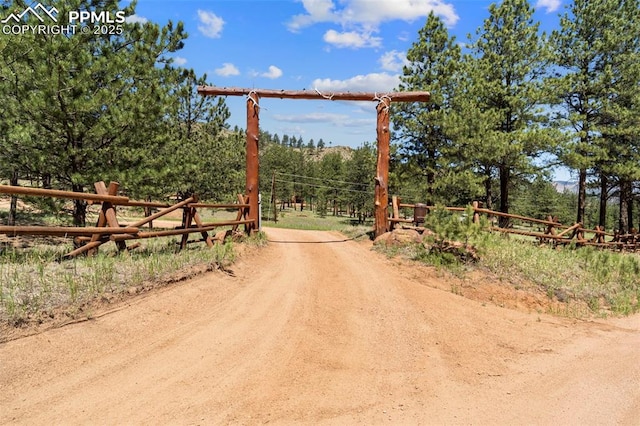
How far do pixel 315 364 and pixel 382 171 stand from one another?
8.71m

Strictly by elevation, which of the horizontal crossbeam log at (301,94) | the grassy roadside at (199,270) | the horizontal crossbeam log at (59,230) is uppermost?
the horizontal crossbeam log at (301,94)

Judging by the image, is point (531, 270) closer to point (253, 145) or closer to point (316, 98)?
point (316, 98)

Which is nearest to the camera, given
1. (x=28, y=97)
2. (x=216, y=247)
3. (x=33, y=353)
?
(x=33, y=353)

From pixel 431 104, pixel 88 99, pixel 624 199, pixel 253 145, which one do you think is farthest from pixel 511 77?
pixel 88 99

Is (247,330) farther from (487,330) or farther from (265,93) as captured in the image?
(265,93)

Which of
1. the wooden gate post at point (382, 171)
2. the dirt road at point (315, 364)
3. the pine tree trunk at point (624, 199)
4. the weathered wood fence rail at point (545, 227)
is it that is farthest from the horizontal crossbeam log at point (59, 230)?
the pine tree trunk at point (624, 199)

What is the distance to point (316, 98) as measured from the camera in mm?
11820

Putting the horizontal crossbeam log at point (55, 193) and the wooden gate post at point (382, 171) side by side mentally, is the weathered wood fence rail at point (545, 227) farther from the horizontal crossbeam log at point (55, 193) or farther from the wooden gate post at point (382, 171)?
the horizontal crossbeam log at point (55, 193)

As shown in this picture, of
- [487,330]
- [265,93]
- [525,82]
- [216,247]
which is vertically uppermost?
[525,82]

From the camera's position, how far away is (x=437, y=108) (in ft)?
68.2

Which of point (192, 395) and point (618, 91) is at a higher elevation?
point (618, 91)

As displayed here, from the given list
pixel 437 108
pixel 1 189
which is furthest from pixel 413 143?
pixel 1 189

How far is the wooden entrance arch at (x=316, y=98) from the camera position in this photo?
11.5 metres

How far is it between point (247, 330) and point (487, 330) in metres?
3.73
